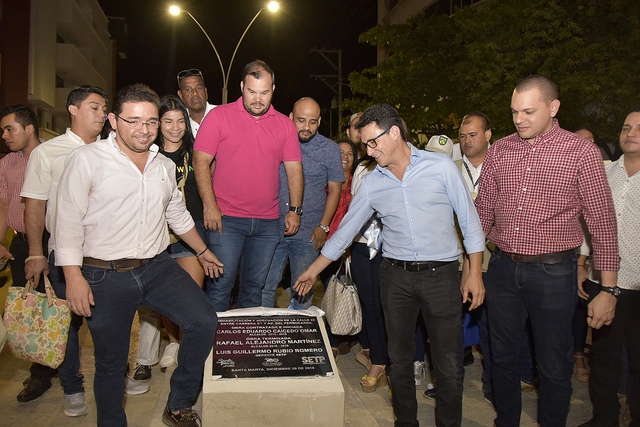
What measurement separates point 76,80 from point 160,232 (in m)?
37.2

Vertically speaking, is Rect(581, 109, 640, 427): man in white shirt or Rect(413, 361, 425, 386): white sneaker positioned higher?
Rect(581, 109, 640, 427): man in white shirt

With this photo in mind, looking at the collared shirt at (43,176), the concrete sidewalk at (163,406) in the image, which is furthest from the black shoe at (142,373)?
the collared shirt at (43,176)

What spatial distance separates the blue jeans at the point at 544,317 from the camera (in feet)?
11.9

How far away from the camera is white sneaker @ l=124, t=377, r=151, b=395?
4.84m

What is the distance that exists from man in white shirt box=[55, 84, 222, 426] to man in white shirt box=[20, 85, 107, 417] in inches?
27.2

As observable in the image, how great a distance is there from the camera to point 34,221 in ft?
13.8

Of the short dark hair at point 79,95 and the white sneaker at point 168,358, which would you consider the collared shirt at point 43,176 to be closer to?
the short dark hair at point 79,95

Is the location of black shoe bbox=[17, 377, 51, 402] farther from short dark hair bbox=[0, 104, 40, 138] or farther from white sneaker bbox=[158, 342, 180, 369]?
short dark hair bbox=[0, 104, 40, 138]

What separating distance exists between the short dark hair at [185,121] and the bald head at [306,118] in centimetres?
112

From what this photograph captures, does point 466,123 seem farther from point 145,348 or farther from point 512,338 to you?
point 145,348

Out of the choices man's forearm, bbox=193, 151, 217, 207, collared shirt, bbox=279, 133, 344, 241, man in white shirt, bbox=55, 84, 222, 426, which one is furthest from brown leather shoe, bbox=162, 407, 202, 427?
collared shirt, bbox=279, 133, 344, 241

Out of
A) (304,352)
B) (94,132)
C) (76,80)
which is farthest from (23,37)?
(304,352)

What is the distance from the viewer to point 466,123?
524 cm

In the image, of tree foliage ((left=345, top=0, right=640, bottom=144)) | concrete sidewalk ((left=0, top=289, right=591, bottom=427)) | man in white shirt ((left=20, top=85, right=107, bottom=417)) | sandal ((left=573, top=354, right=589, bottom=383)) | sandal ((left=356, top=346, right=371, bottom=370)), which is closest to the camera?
man in white shirt ((left=20, top=85, right=107, bottom=417))
